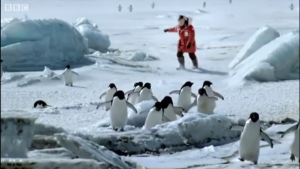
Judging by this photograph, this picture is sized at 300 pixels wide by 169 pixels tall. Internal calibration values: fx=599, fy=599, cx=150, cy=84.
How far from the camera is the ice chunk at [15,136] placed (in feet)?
8.37

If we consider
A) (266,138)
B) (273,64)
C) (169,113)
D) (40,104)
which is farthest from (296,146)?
(273,64)

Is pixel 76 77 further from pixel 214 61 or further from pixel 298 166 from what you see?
pixel 298 166

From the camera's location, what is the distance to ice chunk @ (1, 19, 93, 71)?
10727 millimetres

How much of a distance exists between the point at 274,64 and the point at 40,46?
14.4 ft

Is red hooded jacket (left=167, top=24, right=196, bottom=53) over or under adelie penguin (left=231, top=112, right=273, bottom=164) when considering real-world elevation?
over

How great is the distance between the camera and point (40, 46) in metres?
11.1

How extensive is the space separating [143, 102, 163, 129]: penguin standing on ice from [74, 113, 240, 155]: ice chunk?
0.25 meters

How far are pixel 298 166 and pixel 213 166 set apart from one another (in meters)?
0.63

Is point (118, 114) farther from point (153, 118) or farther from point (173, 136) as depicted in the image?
point (173, 136)

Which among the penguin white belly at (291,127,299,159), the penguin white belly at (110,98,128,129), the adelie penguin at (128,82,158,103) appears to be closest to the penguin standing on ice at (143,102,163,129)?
the penguin white belly at (110,98,128,129)

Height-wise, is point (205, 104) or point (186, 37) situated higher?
point (186, 37)

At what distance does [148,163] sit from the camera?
452 centimetres

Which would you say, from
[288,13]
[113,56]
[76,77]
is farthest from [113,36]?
[288,13]

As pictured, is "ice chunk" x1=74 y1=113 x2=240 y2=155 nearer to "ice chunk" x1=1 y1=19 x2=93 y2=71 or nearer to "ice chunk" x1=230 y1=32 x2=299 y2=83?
"ice chunk" x1=230 y1=32 x2=299 y2=83
